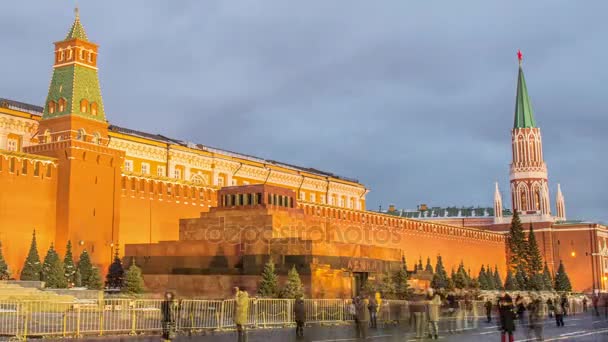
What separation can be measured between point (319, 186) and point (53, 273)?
113 ft

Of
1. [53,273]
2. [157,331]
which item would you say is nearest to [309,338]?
[157,331]

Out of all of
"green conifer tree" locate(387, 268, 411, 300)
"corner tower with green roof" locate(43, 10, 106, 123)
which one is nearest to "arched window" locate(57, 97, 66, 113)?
"corner tower with green roof" locate(43, 10, 106, 123)

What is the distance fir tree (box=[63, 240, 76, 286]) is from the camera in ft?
100

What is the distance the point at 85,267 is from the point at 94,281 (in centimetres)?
91

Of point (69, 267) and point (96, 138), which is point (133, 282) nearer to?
point (69, 267)

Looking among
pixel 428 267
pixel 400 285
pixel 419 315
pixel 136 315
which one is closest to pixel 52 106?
Answer: pixel 400 285

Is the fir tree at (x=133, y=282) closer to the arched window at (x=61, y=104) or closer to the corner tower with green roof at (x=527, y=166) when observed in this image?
the arched window at (x=61, y=104)

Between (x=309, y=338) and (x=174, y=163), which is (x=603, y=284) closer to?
(x=174, y=163)

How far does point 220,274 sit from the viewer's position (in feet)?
97.7

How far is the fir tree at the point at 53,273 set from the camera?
29270 mm

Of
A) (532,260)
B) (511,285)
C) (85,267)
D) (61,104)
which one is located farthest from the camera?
(532,260)

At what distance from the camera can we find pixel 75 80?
118ft

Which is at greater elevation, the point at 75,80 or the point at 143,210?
the point at 75,80

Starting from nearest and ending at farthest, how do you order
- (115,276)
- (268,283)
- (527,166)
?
(268,283), (115,276), (527,166)
